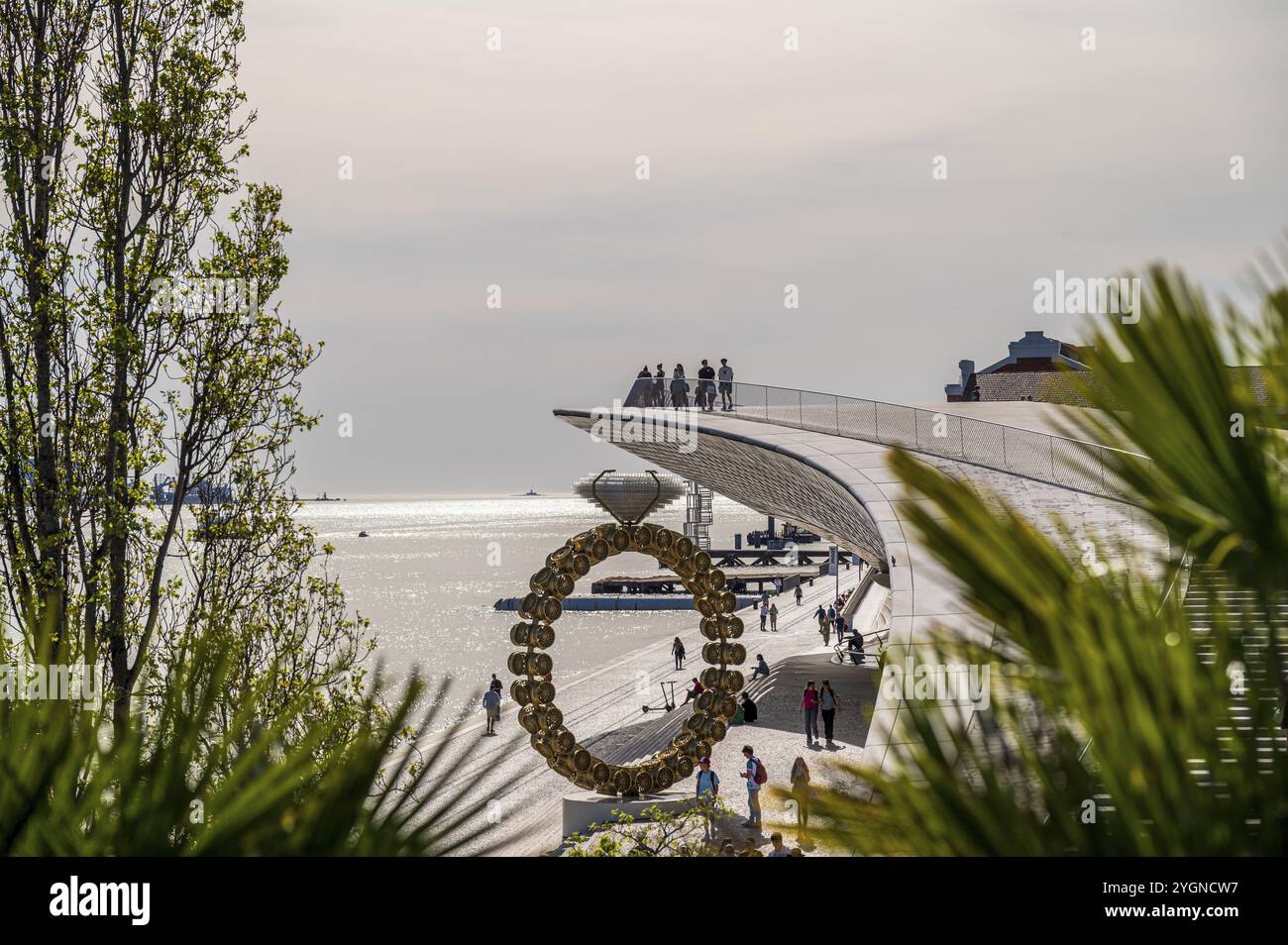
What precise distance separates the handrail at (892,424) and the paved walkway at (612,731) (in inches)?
243

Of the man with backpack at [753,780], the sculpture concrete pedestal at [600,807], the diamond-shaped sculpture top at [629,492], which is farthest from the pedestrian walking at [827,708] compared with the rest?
the diamond-shaped sculpture top at [629,492]

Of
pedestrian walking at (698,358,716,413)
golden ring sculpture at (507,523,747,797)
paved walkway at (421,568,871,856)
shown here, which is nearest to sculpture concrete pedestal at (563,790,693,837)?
golden ring sculpture at (507,523,747,797)

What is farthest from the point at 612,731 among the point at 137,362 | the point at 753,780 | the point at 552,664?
the point at 137,362

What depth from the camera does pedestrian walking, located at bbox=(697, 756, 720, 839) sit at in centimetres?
1315

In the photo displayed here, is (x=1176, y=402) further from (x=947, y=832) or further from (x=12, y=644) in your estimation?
(x=12, y=644)

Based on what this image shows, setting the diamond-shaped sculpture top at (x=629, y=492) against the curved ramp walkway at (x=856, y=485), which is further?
the diamond-shaped sculpture top at (x=629, y=492)

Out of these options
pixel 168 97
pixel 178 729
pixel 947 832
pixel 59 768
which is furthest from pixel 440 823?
pixel 168 97

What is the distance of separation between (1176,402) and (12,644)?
2233 mm

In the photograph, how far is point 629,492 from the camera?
17.4m

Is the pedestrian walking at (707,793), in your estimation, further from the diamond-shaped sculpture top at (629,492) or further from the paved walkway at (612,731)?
the diamond-shaped sculpture top at (629,492)

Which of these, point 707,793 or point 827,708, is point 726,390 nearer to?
point 827,708

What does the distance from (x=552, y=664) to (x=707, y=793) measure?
3750 millimetres

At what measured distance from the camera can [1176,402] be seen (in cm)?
186

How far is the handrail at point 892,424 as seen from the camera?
2181 cm
